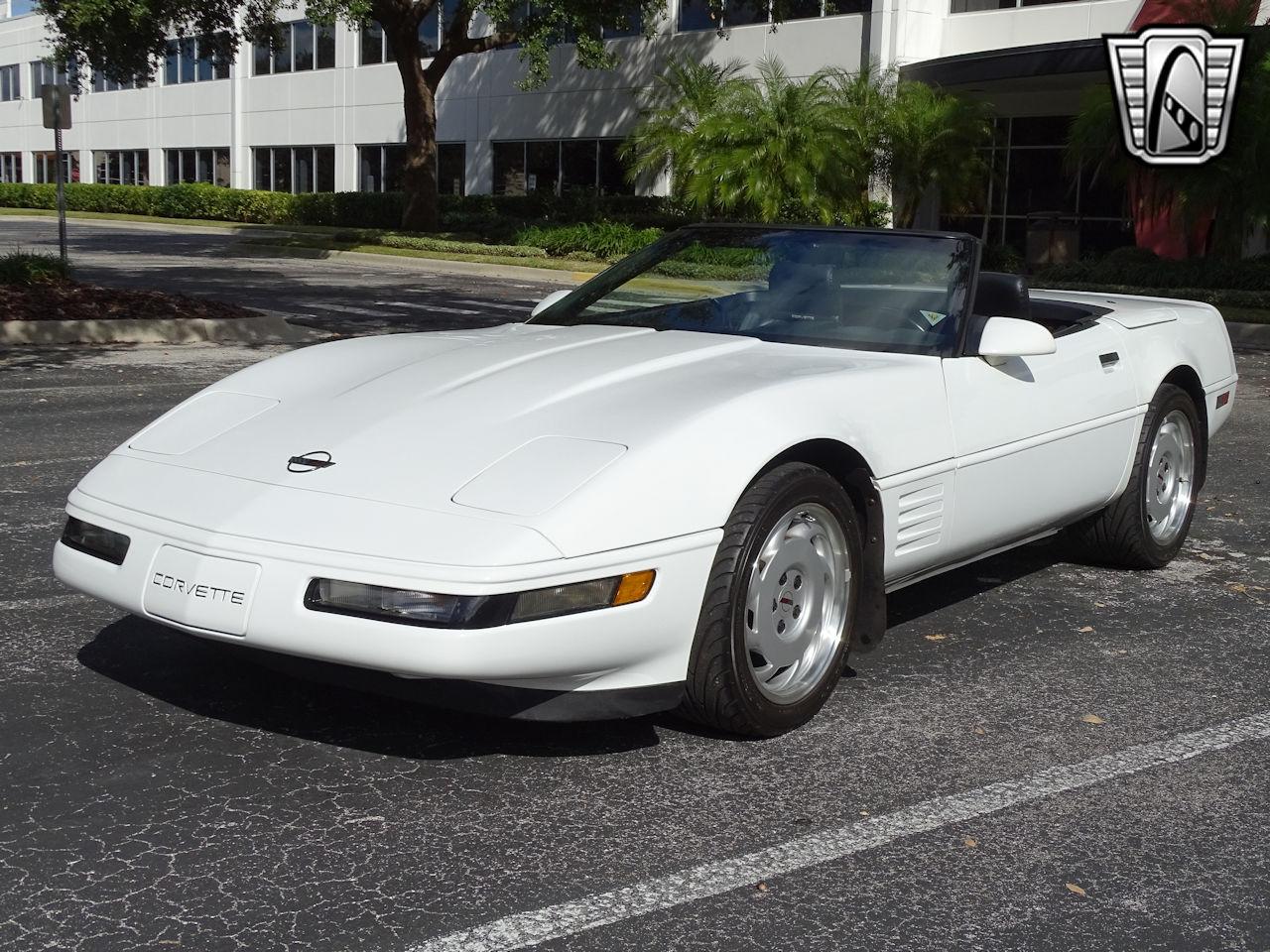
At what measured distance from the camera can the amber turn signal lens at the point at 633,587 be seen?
3.54 metres

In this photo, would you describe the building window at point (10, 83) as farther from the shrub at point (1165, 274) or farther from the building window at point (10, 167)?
the shrub at point (1165, 274)

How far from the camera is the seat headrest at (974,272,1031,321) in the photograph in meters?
5.39

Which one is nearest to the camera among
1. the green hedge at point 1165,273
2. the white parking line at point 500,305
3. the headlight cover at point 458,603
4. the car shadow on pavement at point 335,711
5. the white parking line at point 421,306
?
the headlight cover at point 458,603

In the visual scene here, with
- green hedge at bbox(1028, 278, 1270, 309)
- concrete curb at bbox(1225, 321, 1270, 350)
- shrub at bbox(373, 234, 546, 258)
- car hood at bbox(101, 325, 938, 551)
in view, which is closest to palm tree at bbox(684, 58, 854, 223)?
shrub at bbox(373, 234, 546, 258)

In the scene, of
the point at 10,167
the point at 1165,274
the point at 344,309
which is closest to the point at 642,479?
the point at 344,309

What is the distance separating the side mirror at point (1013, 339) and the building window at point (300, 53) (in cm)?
4301

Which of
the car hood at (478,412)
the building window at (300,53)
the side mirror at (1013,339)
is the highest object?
the building window at (300,53)

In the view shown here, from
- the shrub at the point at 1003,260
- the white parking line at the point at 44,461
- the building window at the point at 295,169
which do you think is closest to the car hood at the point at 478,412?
the white parking line at the point at 44,461

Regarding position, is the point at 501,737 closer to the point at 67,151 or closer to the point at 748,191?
the point at 748,191

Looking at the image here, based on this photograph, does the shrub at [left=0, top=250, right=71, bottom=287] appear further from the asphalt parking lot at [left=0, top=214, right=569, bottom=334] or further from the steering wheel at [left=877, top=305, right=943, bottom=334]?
the steering wheel at [left=877, top=305, right=943, bottom=334]

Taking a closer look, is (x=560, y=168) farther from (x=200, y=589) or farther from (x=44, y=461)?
(x=200, y=589)

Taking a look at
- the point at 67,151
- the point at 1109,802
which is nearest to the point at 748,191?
the point at 1109,802

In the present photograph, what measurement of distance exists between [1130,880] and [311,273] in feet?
77.9

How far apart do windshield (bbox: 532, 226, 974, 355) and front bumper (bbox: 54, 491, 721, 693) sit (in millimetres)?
1382
